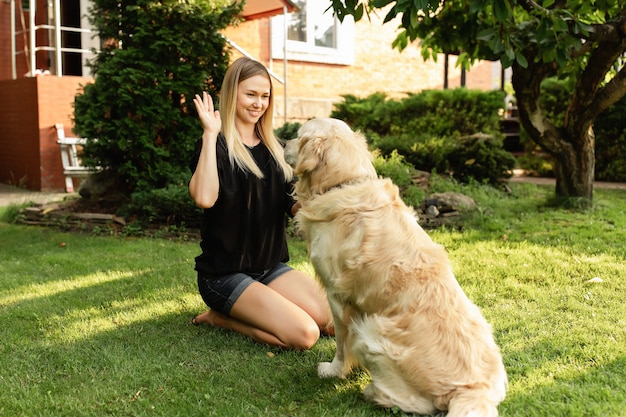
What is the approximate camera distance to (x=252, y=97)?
14.0ft

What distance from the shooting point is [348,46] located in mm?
14742

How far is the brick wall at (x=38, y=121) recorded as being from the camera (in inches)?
431

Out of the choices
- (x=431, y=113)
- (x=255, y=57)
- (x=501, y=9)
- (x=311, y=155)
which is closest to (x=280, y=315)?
(x=311, y=155)

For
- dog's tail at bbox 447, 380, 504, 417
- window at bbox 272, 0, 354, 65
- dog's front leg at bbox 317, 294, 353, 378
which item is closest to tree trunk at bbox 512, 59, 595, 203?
dog's front leg at bbox 317, 294, 353, 378

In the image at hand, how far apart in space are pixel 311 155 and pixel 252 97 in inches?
44.0

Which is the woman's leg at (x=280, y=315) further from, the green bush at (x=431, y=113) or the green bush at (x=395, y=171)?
the green bush at (x=431, y=113)

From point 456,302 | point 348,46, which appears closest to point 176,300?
point 456,302

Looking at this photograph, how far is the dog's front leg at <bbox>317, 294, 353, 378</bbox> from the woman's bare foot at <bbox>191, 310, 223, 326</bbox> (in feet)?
3.52

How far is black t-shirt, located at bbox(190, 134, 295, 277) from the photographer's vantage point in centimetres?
422

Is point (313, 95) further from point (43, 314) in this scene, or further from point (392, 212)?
point (392, 212)

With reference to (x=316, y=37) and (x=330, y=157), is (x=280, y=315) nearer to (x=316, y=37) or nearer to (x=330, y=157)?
(x=330, y=157)

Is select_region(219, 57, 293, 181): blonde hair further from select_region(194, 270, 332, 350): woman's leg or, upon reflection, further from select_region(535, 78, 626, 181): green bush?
select_region(535, 78, 626, 181): green bush

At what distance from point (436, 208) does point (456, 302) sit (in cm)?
502

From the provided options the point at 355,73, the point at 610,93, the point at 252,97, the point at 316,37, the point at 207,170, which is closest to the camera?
the point at 207,170
